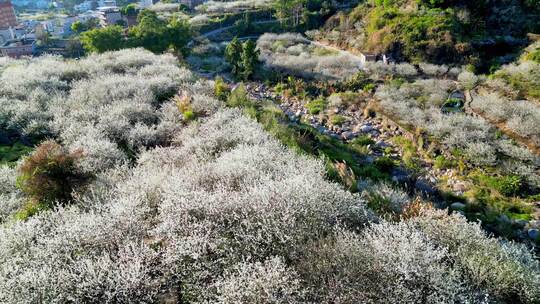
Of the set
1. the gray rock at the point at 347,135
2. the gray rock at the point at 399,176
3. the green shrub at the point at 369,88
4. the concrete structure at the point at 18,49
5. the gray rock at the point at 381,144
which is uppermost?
the concrete structure at the point at 18,49

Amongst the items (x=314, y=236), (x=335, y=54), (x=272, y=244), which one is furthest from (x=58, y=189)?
(x=335, y=54)

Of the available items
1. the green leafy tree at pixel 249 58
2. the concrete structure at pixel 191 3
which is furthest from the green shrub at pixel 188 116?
the concrete structure at pixel 191 3

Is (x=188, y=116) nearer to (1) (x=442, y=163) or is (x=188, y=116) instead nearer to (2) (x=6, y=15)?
(1) (x=442, y=163)

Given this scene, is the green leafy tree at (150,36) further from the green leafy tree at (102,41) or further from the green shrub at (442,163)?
the green shrub at (442,163)

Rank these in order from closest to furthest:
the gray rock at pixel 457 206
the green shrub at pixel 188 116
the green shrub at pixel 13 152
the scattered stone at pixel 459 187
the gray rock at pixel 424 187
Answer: the green shrub at pixel 13 152, the gray rock at pixel 457 206, the gray rock at pixel 424 187, the scattered stone at pixel 459 187, the green shrub at pixel 188 116

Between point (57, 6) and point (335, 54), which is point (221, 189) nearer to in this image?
point (335, 54)

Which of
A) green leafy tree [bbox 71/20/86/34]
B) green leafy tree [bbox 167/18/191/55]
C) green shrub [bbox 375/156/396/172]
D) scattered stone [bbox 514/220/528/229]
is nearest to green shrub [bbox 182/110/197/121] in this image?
green shrub [bbox 375/156/396/172]
